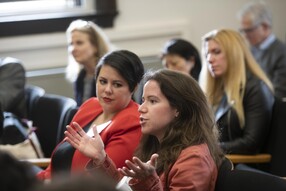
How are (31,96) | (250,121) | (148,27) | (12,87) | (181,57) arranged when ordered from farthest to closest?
(148,27), (181,57), (31,96), (12,87), (250,121)

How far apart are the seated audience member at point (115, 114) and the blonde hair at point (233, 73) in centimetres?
84

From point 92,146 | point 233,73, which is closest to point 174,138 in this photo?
point 92,146

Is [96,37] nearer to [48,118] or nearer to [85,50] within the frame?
[85,50]

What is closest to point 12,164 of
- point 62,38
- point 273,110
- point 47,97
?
point 273,110

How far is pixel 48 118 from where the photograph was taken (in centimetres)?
338

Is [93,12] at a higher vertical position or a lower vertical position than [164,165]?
higher

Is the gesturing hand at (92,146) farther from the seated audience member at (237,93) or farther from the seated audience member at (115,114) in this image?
the seated audience member at (237,93)

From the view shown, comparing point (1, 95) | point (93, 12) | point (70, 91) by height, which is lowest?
point (70, 91)

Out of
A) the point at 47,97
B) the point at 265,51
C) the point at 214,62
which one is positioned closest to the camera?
the point at 214,62

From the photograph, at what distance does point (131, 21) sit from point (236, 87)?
1788 mm

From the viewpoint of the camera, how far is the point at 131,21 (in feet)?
15.4

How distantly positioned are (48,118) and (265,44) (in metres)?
1.95

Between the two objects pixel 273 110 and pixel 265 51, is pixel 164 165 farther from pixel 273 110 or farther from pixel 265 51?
pixel 265 51

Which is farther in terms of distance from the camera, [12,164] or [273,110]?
[273,110]
